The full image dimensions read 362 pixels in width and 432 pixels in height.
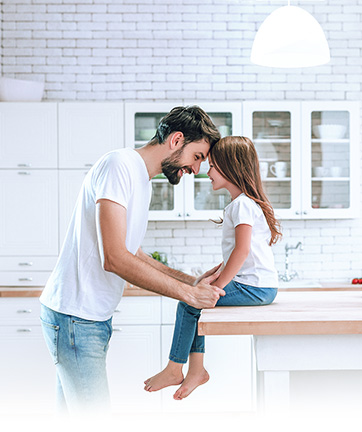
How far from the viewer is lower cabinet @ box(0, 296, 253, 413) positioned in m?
3.71

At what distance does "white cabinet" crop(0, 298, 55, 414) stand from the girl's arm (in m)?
2.00

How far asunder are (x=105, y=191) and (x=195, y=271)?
2404 mm

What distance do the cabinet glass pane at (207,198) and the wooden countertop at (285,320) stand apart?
2183 mm

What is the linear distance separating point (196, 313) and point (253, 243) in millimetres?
339

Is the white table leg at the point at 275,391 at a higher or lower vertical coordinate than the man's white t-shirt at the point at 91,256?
lower

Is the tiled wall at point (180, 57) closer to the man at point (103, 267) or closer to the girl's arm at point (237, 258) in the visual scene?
the girl's arm at point (237, 258)

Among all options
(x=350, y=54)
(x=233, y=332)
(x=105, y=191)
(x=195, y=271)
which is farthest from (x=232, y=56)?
(x=233, y=332)

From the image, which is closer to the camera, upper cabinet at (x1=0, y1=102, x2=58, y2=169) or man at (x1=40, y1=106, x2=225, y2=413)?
man at (x1=40, y1=106, x2=225, y2=413)

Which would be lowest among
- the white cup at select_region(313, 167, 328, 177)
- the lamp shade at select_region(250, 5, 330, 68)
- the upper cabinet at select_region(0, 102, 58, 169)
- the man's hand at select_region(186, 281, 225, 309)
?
the man's hand at select_region(186, 281, 225, 309)

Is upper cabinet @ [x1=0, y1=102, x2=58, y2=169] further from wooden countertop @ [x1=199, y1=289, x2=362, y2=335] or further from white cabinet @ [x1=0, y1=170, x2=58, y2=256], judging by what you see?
wooden countertop @ [x1=199, y1=289, x2=362, y2=335]

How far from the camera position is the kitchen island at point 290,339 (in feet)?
5.33

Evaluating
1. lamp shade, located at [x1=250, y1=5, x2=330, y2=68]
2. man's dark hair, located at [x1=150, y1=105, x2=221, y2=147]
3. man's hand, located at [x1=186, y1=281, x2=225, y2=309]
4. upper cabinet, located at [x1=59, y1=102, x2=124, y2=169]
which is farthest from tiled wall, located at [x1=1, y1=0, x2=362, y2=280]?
man's hand, located at [x1=186, y1=281, x2=225, y2=309]

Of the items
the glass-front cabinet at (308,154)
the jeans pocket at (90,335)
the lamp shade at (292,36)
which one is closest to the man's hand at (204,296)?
the jeans pocket at (90,335)

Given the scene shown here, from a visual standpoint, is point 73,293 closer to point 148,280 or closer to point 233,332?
point 148,280
